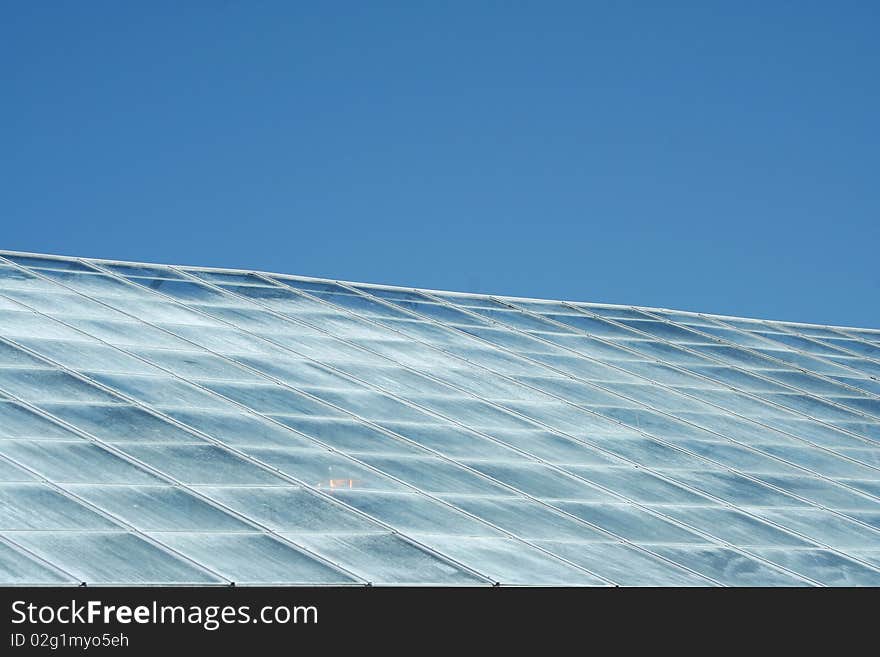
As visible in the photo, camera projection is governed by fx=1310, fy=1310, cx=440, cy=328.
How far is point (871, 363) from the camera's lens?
3109 centimetres

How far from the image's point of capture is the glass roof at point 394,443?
14.2 meters

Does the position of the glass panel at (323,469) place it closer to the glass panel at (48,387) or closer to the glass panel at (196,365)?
the glass panel at (48,387)

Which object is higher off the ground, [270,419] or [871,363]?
[871,363]

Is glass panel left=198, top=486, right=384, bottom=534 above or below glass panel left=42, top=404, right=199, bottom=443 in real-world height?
below

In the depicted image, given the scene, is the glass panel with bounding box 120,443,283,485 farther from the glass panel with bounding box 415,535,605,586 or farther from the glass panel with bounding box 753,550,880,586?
the glass panel with bounding box 753,550,880,586

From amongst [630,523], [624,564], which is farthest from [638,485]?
[624,564]

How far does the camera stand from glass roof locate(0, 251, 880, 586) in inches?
559

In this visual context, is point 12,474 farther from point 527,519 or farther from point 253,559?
point 527,519

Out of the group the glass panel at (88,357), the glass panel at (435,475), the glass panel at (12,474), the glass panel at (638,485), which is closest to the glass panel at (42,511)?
the glass panel at (12,474)

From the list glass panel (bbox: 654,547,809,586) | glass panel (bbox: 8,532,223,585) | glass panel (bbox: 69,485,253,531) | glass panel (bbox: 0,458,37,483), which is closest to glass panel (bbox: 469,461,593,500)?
glass panel (bbox: 654,547,809,586)

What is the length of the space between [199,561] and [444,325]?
14.4 m
